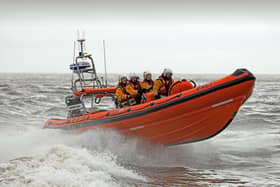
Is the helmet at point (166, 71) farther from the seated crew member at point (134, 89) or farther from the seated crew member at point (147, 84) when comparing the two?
the seated crew member at point (134, 89)

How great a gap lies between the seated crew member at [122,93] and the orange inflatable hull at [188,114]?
1.54ft

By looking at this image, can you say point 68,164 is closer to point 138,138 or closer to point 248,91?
point 138,138

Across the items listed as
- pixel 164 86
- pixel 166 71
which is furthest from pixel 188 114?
pixel 166 71

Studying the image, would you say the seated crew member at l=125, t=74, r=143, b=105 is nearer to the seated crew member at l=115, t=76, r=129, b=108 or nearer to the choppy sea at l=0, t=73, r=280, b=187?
the seated crew member at l=115, t=76, r=129, b=108

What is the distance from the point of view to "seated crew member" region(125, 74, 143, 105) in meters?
6.73

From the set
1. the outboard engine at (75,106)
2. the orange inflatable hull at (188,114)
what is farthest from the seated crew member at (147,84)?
the outboard engine at (75,106)

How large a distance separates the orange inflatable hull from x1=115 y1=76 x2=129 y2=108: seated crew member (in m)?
0.47

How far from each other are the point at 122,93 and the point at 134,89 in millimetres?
261

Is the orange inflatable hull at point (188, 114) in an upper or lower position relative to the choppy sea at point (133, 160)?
upper

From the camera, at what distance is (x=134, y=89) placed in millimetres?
6793

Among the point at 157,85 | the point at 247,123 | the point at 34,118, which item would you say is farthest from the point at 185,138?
the point at 34,118

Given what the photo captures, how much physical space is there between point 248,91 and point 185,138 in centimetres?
142

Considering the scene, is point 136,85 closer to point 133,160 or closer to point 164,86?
point 164,86

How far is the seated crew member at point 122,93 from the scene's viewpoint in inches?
268
